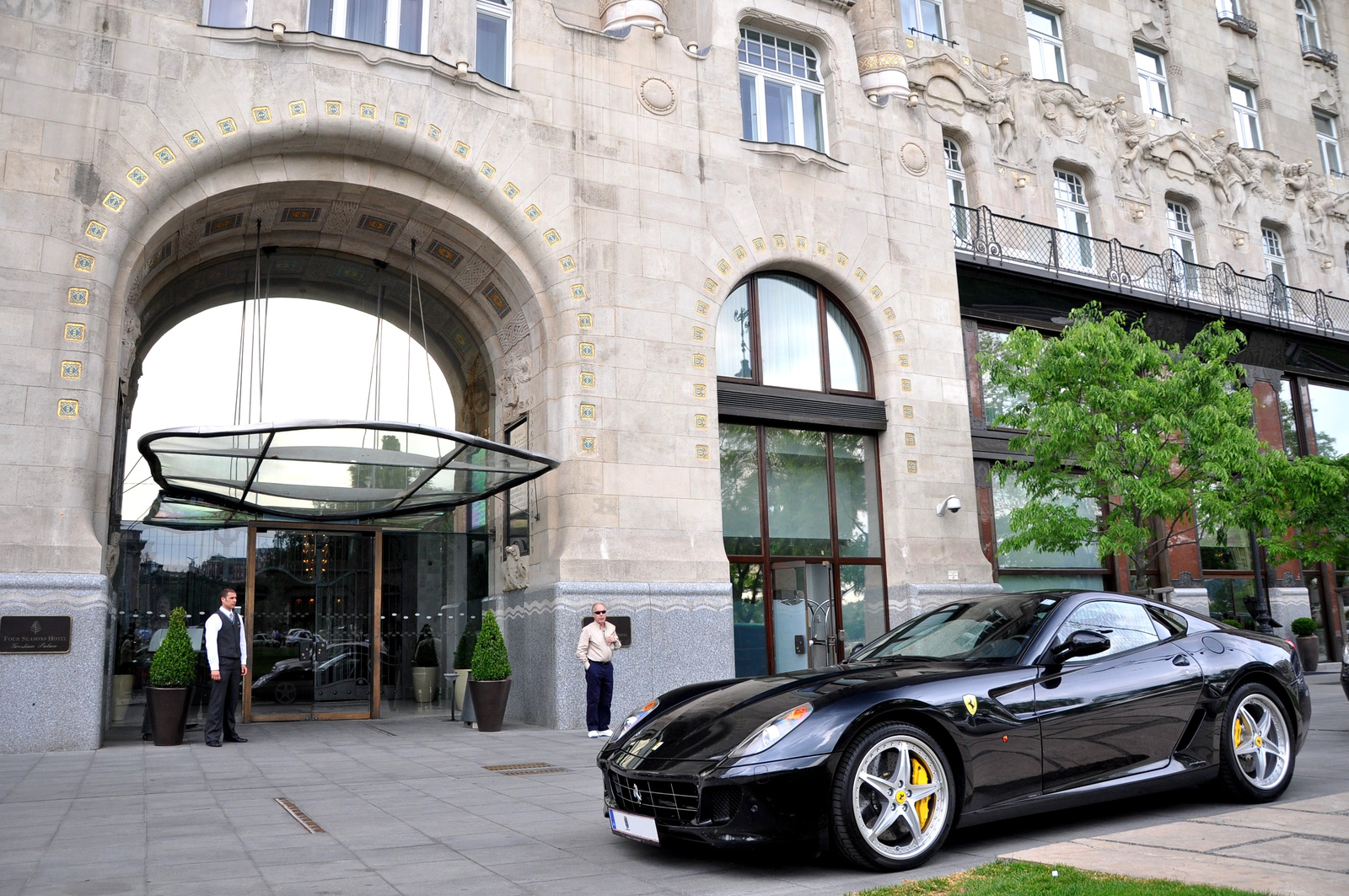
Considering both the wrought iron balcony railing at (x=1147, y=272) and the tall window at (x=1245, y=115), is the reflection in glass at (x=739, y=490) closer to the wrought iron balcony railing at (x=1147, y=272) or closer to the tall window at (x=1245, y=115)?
the wrought iron balcony railing at (x=1147, y=272)

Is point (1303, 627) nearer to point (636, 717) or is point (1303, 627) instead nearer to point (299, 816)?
point (636, 717)

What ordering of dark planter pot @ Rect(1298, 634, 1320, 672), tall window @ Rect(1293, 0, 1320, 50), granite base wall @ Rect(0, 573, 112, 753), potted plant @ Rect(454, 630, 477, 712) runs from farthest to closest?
tall window @ Rect(1293, 0, 1320, 50) < dark planter pot @ Rect(1298, 634, 1320, 672) < potted plant @ Rect(454, 630, 477, 712) < granite base wall @ Rect(0, 573, 112, 753)

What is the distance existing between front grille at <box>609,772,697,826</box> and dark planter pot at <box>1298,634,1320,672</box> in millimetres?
21056

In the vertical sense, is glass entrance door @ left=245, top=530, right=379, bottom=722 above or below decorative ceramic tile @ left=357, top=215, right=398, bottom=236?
below

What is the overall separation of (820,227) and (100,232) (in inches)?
414

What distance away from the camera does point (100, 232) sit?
12711mm

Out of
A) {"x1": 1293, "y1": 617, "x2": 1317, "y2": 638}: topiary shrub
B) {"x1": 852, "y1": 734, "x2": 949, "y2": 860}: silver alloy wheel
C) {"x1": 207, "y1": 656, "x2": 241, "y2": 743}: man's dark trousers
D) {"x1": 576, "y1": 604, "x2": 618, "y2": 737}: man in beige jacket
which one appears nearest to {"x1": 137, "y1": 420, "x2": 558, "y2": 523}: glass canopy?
{"x1": 576, "y1": 604, "x2": 618, "y2": 737}: man in beige jacket

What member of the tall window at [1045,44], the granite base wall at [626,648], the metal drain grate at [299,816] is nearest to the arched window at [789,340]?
the granite base wall at [626,648]

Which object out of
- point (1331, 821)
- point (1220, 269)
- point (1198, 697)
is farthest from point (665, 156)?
point (1220, 269)

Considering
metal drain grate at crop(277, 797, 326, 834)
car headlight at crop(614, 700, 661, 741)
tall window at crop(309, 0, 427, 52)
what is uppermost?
tall window at crop(309, 0, 427, 52)

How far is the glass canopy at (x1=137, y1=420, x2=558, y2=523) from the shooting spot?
1232 cm

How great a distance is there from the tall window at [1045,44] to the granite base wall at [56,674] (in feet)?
69.9

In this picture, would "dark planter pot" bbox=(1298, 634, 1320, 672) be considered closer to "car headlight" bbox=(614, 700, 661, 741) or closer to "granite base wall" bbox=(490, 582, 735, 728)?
"granite base wall" bbox=(490, 582, 735, 728)

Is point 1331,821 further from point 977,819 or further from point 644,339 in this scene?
point 644,339
